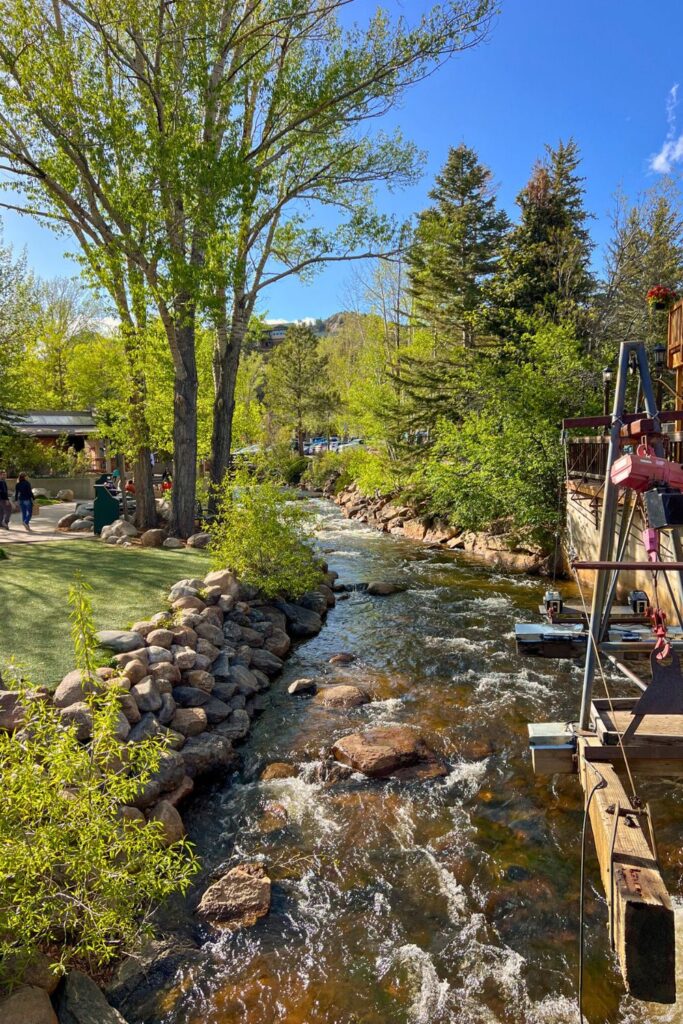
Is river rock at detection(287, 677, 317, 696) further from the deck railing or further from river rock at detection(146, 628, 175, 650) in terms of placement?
the deck railing

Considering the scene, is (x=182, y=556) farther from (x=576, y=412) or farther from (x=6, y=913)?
(x=576, y=412)

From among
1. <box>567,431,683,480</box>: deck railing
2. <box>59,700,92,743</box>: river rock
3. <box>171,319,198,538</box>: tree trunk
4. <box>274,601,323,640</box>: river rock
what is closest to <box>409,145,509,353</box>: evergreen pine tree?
<box>567,431,683,480</box>: deck railing

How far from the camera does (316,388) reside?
45.0 m

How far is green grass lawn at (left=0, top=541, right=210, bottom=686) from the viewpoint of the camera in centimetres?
710

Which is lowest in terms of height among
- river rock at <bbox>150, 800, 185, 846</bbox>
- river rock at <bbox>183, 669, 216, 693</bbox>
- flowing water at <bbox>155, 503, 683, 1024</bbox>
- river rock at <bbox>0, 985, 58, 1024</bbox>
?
flowing water at <bbox>155, 503, 683, 1024</bbox>

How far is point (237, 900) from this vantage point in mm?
4539

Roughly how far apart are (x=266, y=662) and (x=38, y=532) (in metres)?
9.85

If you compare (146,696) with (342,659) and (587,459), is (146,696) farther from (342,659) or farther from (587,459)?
(587,459)

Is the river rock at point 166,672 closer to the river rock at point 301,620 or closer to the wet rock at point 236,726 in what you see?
the wet rock at point 236,726

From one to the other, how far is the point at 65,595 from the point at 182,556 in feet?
11.9

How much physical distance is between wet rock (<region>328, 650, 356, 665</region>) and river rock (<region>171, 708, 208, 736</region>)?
3002 millimetres

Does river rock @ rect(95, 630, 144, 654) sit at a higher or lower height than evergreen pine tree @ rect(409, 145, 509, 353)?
lower

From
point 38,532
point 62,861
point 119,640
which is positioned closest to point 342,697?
point 119,640

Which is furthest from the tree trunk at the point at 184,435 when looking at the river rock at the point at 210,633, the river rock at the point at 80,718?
the river rock at the point at 80,718
